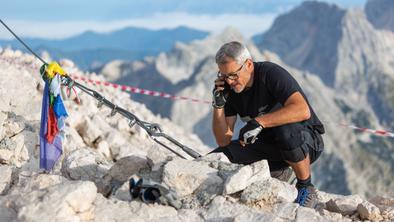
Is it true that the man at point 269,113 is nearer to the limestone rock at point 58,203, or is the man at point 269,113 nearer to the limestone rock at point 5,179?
the limestone rock at point 58,203

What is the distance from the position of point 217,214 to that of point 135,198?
933 millimetres

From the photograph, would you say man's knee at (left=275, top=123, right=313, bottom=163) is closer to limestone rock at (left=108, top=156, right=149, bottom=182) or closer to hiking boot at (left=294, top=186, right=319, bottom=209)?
hiking boot at (left=294, top=186, right=319, bottom=209)

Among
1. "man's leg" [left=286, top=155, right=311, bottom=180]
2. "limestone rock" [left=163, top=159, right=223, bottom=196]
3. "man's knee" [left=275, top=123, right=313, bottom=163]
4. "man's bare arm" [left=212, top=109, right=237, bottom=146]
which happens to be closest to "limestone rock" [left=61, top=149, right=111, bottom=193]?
"limestone rock" [left=163, top=159, right=223, bottom=196]

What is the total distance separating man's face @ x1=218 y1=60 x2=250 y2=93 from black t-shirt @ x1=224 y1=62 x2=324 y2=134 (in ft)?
0.60

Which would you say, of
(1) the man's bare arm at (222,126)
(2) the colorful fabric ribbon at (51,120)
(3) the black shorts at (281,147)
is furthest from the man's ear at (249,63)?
(2) the colorful fabric ribbon at (51,120)

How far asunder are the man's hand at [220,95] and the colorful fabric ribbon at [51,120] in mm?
2575

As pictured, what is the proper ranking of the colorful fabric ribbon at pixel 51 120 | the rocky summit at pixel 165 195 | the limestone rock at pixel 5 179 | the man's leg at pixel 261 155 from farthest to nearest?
1. the colorful fabric ribbon at pixel 51 120
2. the man's leg at pixel 261 155
3. the limestone rock at pixel 5 179
4. the rocky summit at pixel 165 195

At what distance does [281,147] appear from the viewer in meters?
7.79

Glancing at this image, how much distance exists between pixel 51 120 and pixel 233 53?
11.1 feet

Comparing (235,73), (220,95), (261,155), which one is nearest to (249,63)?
(235,73)

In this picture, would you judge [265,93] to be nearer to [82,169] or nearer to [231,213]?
[231,213]

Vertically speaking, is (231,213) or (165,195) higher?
(165,195)

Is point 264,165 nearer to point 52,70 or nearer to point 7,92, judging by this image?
point 52,70

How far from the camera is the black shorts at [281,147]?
770 cm
